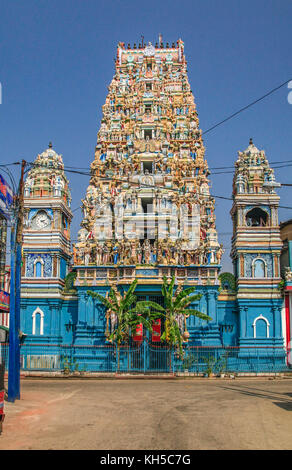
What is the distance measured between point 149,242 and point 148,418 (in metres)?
21.2

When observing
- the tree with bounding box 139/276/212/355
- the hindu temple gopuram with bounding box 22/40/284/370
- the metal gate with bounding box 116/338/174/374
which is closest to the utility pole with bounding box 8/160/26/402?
the metal gate with bounding box 116/338/174/374

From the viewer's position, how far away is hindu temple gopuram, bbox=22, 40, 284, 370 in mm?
33969

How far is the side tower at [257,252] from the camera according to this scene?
3475 cm

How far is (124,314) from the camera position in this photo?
31.2m

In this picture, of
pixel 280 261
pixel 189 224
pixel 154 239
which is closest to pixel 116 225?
pixel 154 239

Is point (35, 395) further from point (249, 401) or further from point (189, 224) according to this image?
point (189, 224)

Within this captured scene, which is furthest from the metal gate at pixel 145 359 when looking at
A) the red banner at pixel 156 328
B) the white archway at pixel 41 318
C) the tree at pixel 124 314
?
the white archway at pixel 41 318

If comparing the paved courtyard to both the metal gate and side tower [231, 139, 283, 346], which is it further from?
side tower [231, 139, 283, 346]

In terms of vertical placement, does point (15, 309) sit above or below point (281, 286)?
below

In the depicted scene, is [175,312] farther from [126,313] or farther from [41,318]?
[41,318]

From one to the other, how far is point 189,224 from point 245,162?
6447 mm

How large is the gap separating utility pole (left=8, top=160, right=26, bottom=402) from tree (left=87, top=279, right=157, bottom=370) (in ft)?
38.5

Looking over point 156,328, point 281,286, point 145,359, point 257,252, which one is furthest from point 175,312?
point 281,286

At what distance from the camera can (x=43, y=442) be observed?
11.5 meters
